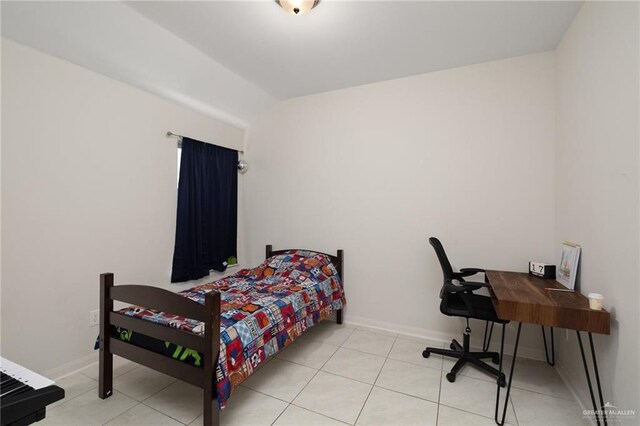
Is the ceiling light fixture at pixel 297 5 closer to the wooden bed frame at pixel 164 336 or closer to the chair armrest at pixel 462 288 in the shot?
the wooden bed frame at pixel 164 336

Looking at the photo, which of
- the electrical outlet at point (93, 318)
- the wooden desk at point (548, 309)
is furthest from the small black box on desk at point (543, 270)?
the electrical outlet at point (93, 318)

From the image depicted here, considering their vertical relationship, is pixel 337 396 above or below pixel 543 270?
below

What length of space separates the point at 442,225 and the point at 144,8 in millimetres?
2940

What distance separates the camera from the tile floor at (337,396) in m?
1.74

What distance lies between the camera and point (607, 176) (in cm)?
160

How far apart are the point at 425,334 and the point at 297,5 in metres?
2.98

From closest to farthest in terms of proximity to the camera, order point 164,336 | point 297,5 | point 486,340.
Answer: point 164,336, point 297,5, point 486,340

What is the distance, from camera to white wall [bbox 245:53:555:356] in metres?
2.48

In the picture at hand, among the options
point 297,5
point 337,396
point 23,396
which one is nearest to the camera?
point 23,396

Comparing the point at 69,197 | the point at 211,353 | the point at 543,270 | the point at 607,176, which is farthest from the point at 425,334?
the point at 69,197

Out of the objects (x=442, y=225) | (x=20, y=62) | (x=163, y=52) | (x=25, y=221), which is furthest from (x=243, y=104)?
(x=442, y=225)

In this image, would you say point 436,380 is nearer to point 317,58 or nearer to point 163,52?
point 317,58

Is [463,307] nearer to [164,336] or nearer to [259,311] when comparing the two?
[259,311]

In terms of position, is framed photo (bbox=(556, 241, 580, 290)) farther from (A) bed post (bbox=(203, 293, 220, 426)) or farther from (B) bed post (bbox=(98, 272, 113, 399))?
(B) bed post (bbox=(98, 272, 113, 399))
